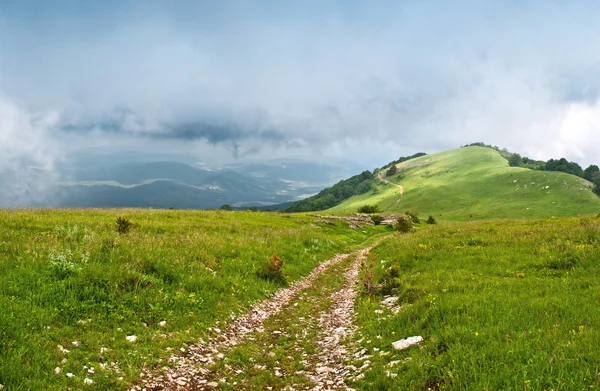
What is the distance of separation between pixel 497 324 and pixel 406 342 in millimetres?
2435

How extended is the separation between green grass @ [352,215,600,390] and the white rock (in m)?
0.19

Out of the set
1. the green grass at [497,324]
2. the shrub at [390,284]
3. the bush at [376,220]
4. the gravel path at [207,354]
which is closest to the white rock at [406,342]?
the green grass at [497,324]

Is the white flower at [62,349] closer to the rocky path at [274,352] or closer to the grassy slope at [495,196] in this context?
the rocky path at [274,352]

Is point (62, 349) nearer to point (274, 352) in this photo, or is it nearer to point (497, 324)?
point (274, 352)

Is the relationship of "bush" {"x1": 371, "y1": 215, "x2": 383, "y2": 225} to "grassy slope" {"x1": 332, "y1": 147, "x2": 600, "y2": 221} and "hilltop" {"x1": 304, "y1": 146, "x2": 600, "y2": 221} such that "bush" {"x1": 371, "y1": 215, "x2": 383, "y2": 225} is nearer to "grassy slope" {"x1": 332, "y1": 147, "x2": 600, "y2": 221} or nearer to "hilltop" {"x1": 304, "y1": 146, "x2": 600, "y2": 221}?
"hilltop" {"x1": 304, "y1": 146, "x2": 600, "y2": 221}

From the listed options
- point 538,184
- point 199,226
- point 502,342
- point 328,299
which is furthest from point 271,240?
point 538,184

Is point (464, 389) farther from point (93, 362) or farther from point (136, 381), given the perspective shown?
point (93, 362)

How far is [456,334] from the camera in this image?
843cm

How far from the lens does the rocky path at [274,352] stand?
818cm

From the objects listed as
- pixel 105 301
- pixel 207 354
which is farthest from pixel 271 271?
pixel 105 301

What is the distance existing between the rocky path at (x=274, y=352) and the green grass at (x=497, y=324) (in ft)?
3.57

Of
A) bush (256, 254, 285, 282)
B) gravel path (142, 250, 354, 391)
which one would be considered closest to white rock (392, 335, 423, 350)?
gravel path (142, 250, 354, 391)

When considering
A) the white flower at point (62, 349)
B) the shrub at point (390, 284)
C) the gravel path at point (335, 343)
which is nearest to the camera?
the white flower at point (62, 349)

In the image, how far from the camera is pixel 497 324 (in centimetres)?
862
